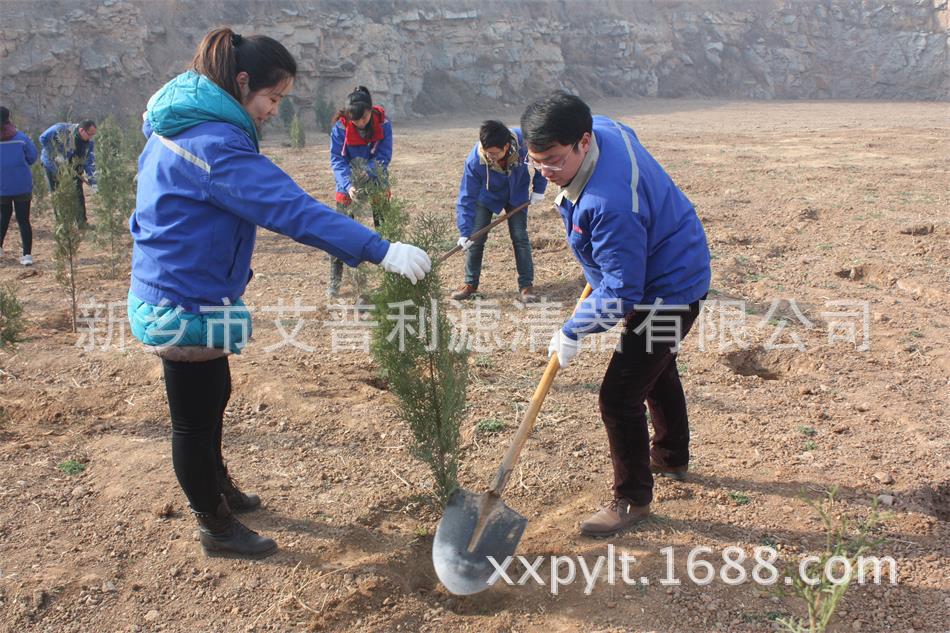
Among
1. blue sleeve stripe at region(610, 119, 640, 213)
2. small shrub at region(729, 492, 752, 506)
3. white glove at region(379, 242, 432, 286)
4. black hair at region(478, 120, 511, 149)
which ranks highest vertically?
black hair at region(478, 120, 511, 149)

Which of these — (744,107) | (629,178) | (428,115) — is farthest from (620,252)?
(744,107)

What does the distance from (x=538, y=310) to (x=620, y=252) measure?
3743mm

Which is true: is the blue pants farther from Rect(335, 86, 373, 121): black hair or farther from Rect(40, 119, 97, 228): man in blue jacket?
Rect(40, 119, 97, 228): man in blue jacket

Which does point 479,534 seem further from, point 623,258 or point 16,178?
point 16,178

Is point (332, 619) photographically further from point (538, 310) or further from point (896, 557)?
point (538, 310)

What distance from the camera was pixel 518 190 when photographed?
6.54 metres

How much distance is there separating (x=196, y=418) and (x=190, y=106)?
1173mm

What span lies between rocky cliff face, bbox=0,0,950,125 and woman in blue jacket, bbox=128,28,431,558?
21072 mm

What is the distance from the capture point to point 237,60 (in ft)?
8.86

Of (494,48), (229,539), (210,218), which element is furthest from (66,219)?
(494,48)

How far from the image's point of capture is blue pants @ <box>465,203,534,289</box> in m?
Result: 6.70

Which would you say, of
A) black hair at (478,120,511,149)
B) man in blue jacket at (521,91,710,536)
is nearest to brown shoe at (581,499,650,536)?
man in blue jacket at (521,91,710,536)

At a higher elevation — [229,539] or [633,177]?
[633,177]

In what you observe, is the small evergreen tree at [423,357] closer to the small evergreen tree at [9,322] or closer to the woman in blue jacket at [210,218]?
the woman in blue jacket at [210,218]
